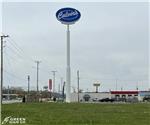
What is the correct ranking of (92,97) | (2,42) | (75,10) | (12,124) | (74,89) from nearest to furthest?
(12,124)
(2,42)
(75,10)
(92,97)
(74,89)

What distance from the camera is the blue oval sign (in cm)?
8606

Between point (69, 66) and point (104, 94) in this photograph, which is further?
point (104, 94)

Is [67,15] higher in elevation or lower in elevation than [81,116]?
higher

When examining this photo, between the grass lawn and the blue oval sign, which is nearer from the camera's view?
the grass lawn

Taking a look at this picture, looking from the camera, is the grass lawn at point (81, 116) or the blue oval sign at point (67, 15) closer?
the grass lawn at point (81, 116)

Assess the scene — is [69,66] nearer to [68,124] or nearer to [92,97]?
[68,124]

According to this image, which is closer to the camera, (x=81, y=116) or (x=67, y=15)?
(x=81, y=116)

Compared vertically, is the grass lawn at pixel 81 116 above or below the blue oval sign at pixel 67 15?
below

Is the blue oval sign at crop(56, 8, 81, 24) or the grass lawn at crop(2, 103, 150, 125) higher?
the blue oval sign at crop(56, 8, 81, 24)

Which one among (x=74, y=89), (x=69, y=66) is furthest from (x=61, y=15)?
(x=74, y=89)

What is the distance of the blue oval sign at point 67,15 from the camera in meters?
86.1

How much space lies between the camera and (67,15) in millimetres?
86875

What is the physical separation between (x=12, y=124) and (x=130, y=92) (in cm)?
15031

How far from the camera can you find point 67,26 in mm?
89312
